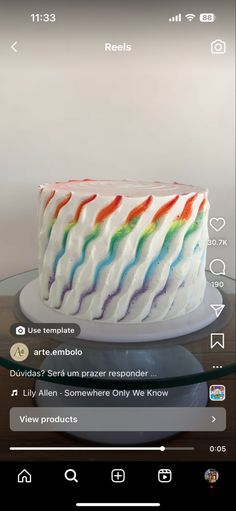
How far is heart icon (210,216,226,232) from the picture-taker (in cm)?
42

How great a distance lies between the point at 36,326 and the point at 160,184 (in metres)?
0.20

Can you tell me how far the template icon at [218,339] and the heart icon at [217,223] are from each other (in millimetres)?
94

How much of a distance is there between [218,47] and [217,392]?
0.97 feet

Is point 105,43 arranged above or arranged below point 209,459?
above

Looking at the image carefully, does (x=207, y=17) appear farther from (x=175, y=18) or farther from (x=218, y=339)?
(x=218, y=339)

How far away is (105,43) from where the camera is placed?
387 millimetres

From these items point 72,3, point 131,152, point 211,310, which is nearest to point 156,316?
point 211,310

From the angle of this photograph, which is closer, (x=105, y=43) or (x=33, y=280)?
(x=105, y=43)

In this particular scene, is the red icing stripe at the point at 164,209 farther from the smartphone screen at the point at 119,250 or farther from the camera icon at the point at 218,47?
the camera icon at the point at 218,47

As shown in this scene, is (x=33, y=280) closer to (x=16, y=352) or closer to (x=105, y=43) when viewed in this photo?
(x=16, y=352)
